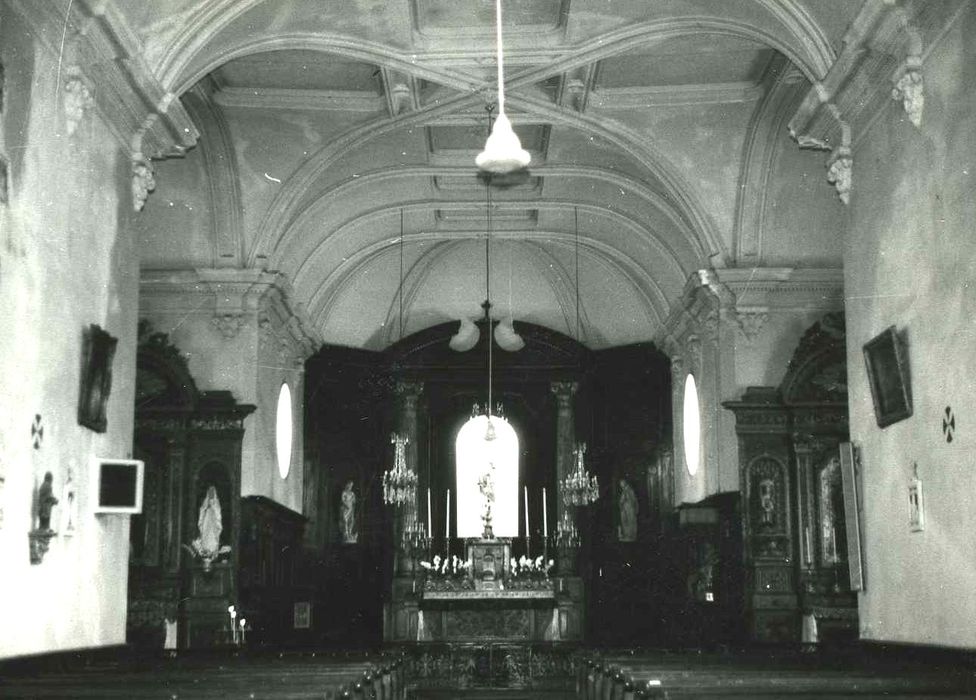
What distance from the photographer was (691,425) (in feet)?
63.0

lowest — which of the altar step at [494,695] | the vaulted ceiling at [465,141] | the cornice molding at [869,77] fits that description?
the altar step at [494,695]

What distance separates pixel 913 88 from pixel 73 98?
19.7 feet

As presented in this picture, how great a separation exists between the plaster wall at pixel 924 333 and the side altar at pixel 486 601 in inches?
383

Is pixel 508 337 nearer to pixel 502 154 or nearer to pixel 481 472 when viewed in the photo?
pixel 481 472

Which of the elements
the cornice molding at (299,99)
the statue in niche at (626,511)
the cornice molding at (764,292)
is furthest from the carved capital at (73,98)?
the statue in niche at (626,511)

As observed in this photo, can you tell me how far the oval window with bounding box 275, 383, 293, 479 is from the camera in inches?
733

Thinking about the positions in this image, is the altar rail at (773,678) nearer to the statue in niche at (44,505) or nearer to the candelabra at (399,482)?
the statue in niche at (44,505)

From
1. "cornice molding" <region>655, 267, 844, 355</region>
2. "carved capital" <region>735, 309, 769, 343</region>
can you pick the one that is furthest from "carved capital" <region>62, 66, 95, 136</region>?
"carved capital" <region>735, 309, 769, 343</region>

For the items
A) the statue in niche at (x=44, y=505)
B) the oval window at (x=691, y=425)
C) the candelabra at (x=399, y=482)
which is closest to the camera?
the statue in niche at (x=44, y=505)

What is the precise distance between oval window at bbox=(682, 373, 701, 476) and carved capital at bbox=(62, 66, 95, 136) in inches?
434

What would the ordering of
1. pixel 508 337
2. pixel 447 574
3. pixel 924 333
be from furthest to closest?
pixel 508 337
pixel 447 574
pixel 924 333

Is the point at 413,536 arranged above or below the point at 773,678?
above

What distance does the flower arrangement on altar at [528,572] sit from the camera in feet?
65.4

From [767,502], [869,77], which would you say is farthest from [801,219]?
[869,77]
